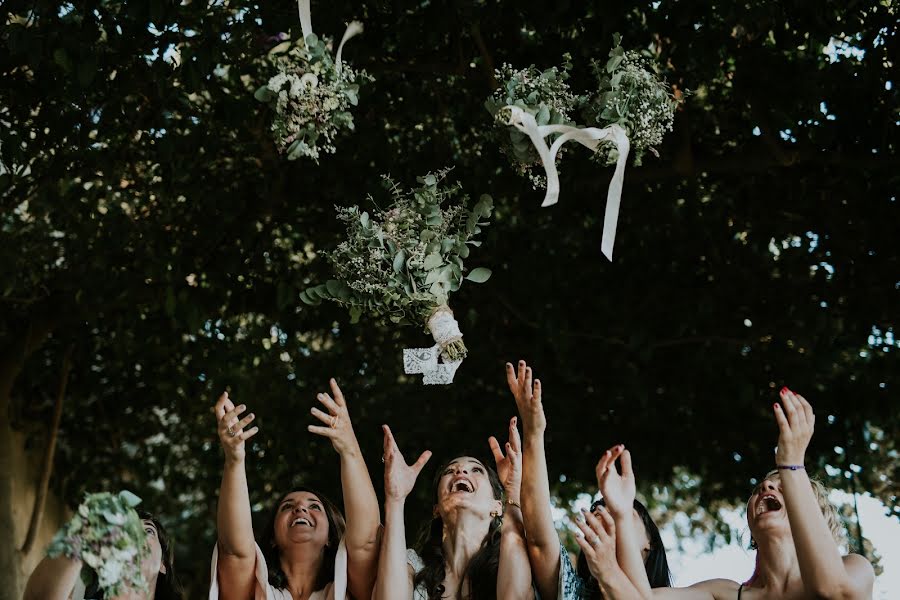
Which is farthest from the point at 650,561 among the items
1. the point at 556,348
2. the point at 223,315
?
the point at 223,315

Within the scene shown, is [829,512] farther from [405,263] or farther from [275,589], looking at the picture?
[275,589]

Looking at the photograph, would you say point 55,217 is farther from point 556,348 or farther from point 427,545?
point 427,545

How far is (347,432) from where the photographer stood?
440cm

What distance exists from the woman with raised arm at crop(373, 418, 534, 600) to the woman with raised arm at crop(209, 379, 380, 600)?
0.11 metres

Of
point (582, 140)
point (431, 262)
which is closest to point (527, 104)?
point (582, 140)

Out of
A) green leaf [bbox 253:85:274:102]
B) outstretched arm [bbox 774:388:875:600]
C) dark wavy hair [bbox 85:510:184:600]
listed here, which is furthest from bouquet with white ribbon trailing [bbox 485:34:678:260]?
dark wavy hair [bbox 85:510:184:600]

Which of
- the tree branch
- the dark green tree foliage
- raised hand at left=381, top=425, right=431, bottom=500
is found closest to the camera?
raised hand at left=381, top=425, right=431, bottom=500

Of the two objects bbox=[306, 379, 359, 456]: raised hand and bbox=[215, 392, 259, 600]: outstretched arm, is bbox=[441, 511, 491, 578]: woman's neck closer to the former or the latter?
bbox=[306, 379, 359, 456]: raised hand

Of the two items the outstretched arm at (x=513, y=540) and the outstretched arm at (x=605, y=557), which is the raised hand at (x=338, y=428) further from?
the outstretched arm at (x=605, y=557)

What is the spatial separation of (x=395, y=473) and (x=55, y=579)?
3.94 ft

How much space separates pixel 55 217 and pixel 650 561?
4.40 meters

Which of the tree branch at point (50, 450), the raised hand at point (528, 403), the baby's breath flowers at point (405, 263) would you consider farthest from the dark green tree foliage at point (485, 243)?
the raised hand at point (528, 403)

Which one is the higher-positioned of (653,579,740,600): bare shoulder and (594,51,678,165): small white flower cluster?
(594,51,678,165): small white flower cluster

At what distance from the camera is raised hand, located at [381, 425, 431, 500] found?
14.2ft
